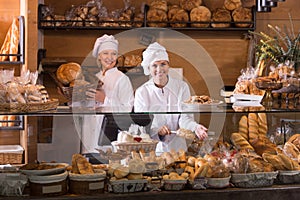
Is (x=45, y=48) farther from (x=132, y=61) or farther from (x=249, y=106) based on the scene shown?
(x=249, y=106)

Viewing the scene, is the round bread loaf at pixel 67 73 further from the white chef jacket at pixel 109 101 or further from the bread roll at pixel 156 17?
the bread roll at pixel 156 17

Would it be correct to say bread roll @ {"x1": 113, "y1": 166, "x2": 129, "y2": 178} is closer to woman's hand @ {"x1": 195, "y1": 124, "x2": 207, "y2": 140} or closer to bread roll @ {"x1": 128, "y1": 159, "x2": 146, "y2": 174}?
bread roll @ {"x1": 128, "y1": 159, "x2": 146, "y2": 174}

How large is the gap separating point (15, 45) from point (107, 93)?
108 cm

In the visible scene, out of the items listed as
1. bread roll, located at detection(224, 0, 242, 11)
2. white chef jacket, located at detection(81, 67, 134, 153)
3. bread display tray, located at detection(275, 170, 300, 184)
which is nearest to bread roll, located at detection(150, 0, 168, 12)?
bread roll, located at detection(224, 0, 242, 11)

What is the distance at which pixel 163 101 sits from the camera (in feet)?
10.8

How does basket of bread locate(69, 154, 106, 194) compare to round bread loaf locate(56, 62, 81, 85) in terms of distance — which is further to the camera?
round bread loaf locate(56, 62, 81, 85)

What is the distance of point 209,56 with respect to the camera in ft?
16.0

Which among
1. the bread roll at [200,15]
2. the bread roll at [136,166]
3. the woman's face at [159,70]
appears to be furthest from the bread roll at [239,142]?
the bread roll at [200,15]

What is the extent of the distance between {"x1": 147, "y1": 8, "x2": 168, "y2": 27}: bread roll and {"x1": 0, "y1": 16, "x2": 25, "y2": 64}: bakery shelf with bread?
1.05 meters

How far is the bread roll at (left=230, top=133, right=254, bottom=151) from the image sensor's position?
2.44 m

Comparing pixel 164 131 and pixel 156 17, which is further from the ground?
pixel 156 17

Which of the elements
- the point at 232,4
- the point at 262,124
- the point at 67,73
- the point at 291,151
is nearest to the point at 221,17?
the point at 232,4

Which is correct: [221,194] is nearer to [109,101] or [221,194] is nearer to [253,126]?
[253,126]

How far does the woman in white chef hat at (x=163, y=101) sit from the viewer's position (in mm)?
2326
